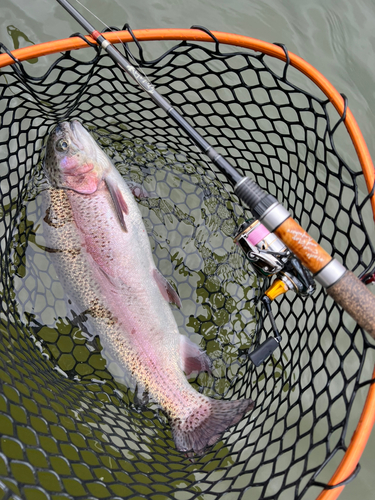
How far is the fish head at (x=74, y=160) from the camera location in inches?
107

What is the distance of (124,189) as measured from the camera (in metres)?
2.88

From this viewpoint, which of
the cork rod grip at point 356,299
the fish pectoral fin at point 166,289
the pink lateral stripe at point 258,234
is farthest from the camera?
the fish pectoral fin at point 166,289

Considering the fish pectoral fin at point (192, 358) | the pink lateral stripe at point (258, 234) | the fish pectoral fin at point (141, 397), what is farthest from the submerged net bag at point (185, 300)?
the pink lateral stripe at point (258, 234)

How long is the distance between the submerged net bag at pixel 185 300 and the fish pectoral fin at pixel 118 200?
1.61 feet

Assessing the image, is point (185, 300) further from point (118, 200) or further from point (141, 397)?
point (118, 200)

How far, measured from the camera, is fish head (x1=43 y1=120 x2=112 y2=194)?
2723mm

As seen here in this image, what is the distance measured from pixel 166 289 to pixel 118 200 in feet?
2.27

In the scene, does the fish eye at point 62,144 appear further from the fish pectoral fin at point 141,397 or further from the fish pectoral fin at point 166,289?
the fish pectoral fin at point 141,397

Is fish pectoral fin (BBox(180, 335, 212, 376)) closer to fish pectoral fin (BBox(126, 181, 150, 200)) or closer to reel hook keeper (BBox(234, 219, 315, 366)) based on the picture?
reel hook keeper (BBox(234, 219, 315, 366))

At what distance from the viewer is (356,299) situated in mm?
1672

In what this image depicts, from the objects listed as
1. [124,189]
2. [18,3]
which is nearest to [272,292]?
[124,189]

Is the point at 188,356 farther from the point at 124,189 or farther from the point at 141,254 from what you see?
the point at 124,189

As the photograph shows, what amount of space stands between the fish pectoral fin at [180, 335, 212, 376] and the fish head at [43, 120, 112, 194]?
120 centimetres

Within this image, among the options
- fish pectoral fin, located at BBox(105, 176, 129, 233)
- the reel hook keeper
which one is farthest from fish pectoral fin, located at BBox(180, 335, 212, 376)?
fish pectoral fin, located at BBox(105, 176, 129, 233)
